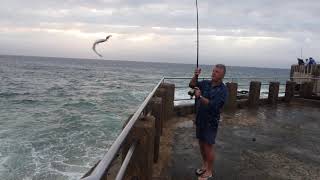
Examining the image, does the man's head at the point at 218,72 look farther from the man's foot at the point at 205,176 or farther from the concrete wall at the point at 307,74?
the concrete wall at the point at 307,74

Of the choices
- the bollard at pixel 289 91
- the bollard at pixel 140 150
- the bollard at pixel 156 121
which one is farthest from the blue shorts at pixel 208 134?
the bollard at pixel 289 91

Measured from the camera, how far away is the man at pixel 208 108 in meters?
5.01

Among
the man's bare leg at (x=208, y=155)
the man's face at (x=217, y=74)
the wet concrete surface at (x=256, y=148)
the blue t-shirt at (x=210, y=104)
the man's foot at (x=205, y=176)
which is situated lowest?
the wet concrete surface at (x=256, y=148)

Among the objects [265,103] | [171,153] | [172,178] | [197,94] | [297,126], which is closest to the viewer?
[197,94]

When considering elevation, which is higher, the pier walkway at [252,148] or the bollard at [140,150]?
the bollard at [140,150]

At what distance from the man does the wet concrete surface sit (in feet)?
1.45

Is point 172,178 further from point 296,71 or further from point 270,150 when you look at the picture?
point 296,71

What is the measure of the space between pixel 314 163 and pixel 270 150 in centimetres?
90

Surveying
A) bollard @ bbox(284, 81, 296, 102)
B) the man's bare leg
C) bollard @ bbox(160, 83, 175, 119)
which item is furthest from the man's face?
bollard @ bbox(284, 81, 296, 102)

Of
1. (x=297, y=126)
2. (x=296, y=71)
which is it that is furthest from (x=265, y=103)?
(x=296, y=71)

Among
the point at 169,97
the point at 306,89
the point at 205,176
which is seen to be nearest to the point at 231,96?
the point at 169,97

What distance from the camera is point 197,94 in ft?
16.5

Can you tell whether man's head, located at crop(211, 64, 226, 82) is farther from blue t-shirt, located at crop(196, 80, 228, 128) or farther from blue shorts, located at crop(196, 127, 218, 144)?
blue shorts, located at crop(196, 127, 218, 144)

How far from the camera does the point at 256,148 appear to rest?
7648 millimetres
